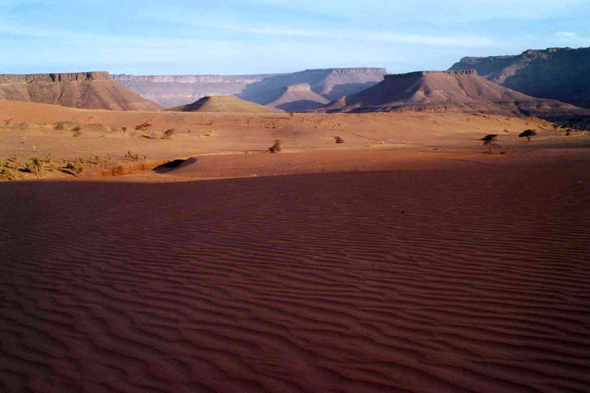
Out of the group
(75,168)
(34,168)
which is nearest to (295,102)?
(75,168)

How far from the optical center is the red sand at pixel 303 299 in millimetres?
3320

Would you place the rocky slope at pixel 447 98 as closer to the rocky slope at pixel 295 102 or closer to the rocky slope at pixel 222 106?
the rocky slope at pixel 222 106

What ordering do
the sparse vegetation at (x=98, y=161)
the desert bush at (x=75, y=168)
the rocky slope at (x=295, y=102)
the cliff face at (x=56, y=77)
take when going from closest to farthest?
the desert bush at (x=75, y=168)
the sparse vegetation at (x=98, y=161)
the cliff face at (x=56, y=77)
the rocky slope at (x=295, y=102)

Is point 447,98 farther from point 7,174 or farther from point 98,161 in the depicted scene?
point 7,174

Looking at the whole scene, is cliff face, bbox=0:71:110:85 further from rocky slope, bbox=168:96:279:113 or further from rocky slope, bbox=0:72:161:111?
rocky slope, bbox=168:96:279:113

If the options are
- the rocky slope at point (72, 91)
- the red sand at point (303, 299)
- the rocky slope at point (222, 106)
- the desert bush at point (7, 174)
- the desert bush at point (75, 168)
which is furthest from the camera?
the rocky slope at point (72, 91)

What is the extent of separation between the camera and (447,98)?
106m

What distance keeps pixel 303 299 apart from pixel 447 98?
110 m

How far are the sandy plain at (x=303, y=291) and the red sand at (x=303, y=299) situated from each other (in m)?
0.02

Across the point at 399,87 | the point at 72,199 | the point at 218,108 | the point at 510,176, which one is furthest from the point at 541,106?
the point at 72,199

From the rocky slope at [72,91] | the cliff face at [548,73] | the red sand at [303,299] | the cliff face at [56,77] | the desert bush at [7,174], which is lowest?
the red sand at [303,299]

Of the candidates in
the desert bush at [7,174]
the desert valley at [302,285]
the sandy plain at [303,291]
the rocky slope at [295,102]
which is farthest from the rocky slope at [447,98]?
the sandy plain at [303,291]

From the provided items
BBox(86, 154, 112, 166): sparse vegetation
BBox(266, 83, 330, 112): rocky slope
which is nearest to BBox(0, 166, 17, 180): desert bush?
BBox(86, 154, 112, 166): sparse vegetation

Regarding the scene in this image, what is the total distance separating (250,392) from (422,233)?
15.2ft
